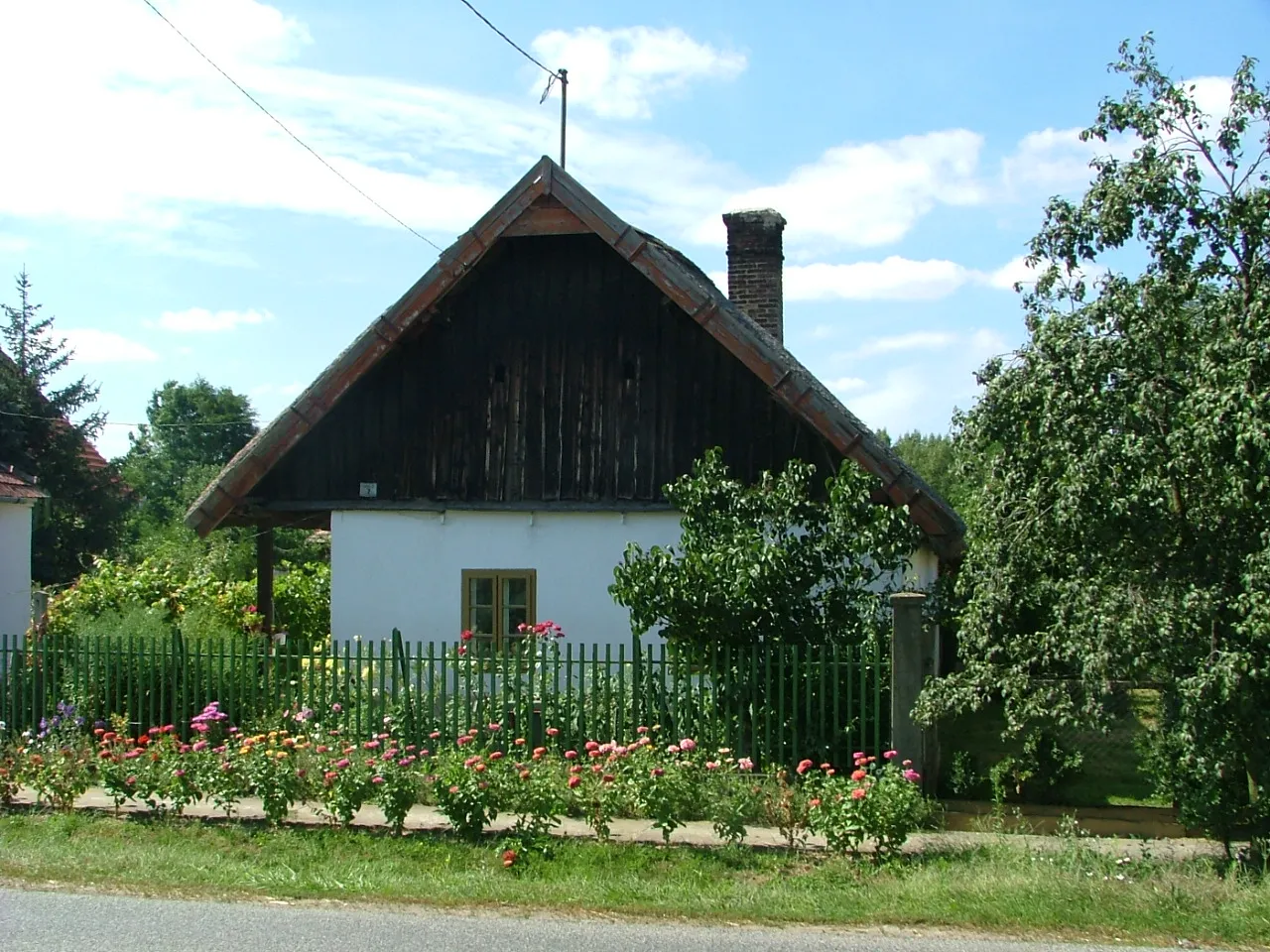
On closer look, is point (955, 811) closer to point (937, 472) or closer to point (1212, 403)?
point (1212, 403)

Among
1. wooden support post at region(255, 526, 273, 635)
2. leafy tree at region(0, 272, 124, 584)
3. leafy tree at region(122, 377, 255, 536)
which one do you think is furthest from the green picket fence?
leafy tree at region(122, 377, 255, 536)

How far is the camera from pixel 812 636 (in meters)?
10.5

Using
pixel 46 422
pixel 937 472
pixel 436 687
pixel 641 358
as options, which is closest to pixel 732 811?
pixel 436 687

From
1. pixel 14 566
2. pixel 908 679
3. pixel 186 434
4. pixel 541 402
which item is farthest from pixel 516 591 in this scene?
pixel 186 434

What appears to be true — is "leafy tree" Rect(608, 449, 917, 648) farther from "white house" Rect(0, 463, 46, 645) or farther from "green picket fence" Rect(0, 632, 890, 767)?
"white house" Rect(0, 463, 46, 645)

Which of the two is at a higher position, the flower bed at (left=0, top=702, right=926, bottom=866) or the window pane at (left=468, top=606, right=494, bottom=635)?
the window pane at (left=468, top=606, right=494, bottom=635)

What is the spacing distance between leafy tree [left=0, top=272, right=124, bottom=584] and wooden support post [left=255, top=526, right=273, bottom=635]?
13.7 metres

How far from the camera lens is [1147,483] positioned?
773 cm

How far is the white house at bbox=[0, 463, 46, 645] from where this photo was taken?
1934 cm

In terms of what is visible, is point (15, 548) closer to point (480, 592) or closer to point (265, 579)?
point (265, 579)

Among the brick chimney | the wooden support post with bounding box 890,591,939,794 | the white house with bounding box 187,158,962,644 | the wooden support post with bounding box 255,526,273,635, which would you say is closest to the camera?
the wooden support post with bounding box 890,591,939,794

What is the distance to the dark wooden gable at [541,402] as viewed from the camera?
1278 cm

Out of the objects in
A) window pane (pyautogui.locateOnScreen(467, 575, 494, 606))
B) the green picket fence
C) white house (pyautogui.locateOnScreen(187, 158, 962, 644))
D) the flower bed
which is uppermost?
white house (pyautogui.locateOnScreen(187, 158, 962, 644))

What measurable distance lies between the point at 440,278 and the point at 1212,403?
7.48m
